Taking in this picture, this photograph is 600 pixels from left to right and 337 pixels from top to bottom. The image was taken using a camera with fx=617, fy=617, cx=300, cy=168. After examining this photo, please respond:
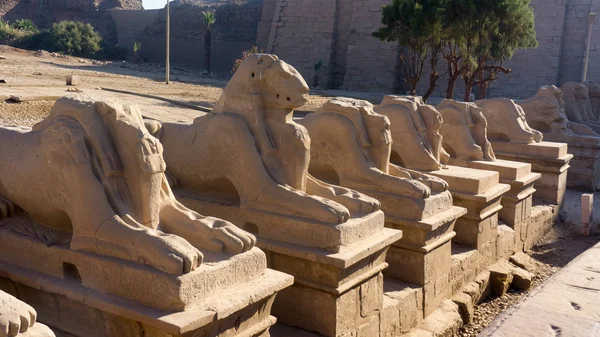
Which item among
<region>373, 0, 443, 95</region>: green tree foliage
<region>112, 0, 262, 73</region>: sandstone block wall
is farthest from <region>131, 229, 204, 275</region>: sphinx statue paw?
<region>112, 0, 262, 73</region>: sandstone block wall

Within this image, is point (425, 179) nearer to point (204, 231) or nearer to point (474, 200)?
point (474, 200)

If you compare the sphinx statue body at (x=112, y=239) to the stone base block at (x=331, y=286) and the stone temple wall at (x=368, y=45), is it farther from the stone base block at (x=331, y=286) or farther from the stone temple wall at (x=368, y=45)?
the stone temple wall at (x=368, y=45)

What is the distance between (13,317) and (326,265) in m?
1.83

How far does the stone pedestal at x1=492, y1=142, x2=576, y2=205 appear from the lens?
24.7ft

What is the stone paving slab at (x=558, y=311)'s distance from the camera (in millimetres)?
2732

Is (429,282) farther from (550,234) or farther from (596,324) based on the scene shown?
(550,234)

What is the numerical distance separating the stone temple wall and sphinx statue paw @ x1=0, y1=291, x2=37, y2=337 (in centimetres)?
2168

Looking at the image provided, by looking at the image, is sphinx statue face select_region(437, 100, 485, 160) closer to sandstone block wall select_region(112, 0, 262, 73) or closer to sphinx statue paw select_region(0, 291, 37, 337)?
sphinx statue paw select_region(0, 291, 37, 337)

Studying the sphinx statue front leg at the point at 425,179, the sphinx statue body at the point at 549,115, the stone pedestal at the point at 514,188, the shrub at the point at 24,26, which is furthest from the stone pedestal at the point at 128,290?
the shrub at the point at 24,26

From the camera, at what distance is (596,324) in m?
2.89

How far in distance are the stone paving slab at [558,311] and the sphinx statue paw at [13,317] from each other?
5.89ft

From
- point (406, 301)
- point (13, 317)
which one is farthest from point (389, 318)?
point (13, 317)

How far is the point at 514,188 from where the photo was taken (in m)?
6.28

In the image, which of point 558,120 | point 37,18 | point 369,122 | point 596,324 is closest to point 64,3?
point 37,18
